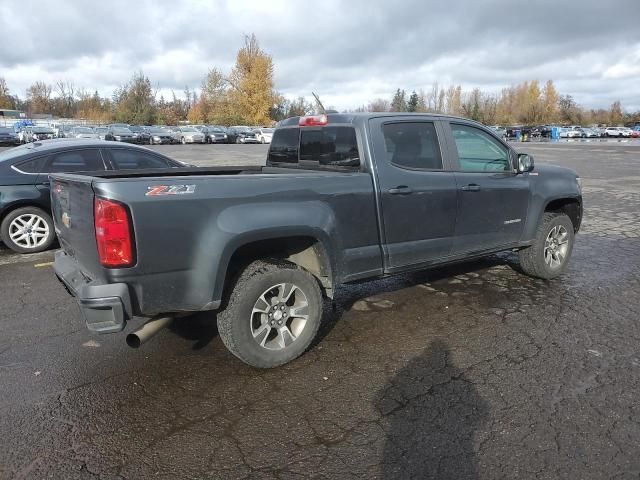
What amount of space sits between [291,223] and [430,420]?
1.59 meters

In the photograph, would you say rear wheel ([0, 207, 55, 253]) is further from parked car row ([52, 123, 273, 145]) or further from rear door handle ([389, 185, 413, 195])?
parked car row ([52, 123, 273, 145])

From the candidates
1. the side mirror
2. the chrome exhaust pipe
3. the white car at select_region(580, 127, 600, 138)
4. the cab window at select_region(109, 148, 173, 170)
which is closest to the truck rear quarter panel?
the chrome exhaust pipe

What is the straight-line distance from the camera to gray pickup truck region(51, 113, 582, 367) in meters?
3.13

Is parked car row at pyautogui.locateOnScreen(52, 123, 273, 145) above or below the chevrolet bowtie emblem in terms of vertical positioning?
above

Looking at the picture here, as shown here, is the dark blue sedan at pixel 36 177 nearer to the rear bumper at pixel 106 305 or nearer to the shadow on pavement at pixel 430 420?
the rear bumper at pixel 106 305

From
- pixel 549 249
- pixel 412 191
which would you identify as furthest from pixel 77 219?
pixel 549 249

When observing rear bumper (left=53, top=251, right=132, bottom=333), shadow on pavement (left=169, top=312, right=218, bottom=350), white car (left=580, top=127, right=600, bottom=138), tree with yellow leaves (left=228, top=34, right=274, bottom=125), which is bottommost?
shadow on pavement (left=169, top=312, right=218, bottom=350)

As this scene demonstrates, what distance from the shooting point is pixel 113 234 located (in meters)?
3.05

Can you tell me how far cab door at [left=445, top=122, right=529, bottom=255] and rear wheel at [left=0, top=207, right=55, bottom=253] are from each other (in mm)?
5726

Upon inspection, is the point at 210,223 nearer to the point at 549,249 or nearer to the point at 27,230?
the point at 549,249

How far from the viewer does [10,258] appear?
6969 mm

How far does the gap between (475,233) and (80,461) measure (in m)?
3.81

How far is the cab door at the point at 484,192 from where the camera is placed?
4.80 metres

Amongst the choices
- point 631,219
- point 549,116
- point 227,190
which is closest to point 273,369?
point 227,190
